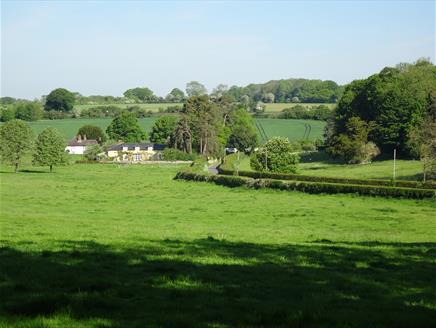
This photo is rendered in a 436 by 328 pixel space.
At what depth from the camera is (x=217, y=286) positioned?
35.3 feet

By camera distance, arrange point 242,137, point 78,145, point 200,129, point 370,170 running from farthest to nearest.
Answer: point 78,145
point 242,137
point 200,129
point 370,170

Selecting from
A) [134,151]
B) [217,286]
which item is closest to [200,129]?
[134,151]

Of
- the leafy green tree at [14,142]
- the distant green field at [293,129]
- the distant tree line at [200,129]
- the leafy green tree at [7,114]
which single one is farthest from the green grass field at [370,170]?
the leafy green tree at [7,114]

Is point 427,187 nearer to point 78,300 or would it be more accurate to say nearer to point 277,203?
point 277,203

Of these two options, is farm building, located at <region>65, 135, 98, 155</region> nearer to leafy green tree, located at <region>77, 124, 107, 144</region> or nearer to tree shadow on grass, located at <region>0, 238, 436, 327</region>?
leafy green tree, located at <region>77, 124, 107, 144</region>

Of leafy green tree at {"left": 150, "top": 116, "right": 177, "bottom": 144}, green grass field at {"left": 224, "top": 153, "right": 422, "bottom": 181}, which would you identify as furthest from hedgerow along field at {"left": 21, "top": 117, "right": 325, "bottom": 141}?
green grass field at {"left": 224, "top": 153, "right": 422, "bottom": 181}

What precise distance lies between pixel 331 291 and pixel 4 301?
560cm

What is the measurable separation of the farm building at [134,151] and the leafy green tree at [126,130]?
16.0 metres

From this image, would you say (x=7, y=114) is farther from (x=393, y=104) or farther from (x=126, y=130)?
(x=393, y=104)

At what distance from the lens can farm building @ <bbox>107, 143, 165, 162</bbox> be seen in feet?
475

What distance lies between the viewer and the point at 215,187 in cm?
6394

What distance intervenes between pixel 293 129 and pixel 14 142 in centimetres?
9976

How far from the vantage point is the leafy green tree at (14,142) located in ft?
316

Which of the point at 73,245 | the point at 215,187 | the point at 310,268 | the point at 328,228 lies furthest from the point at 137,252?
the point at 215,187
